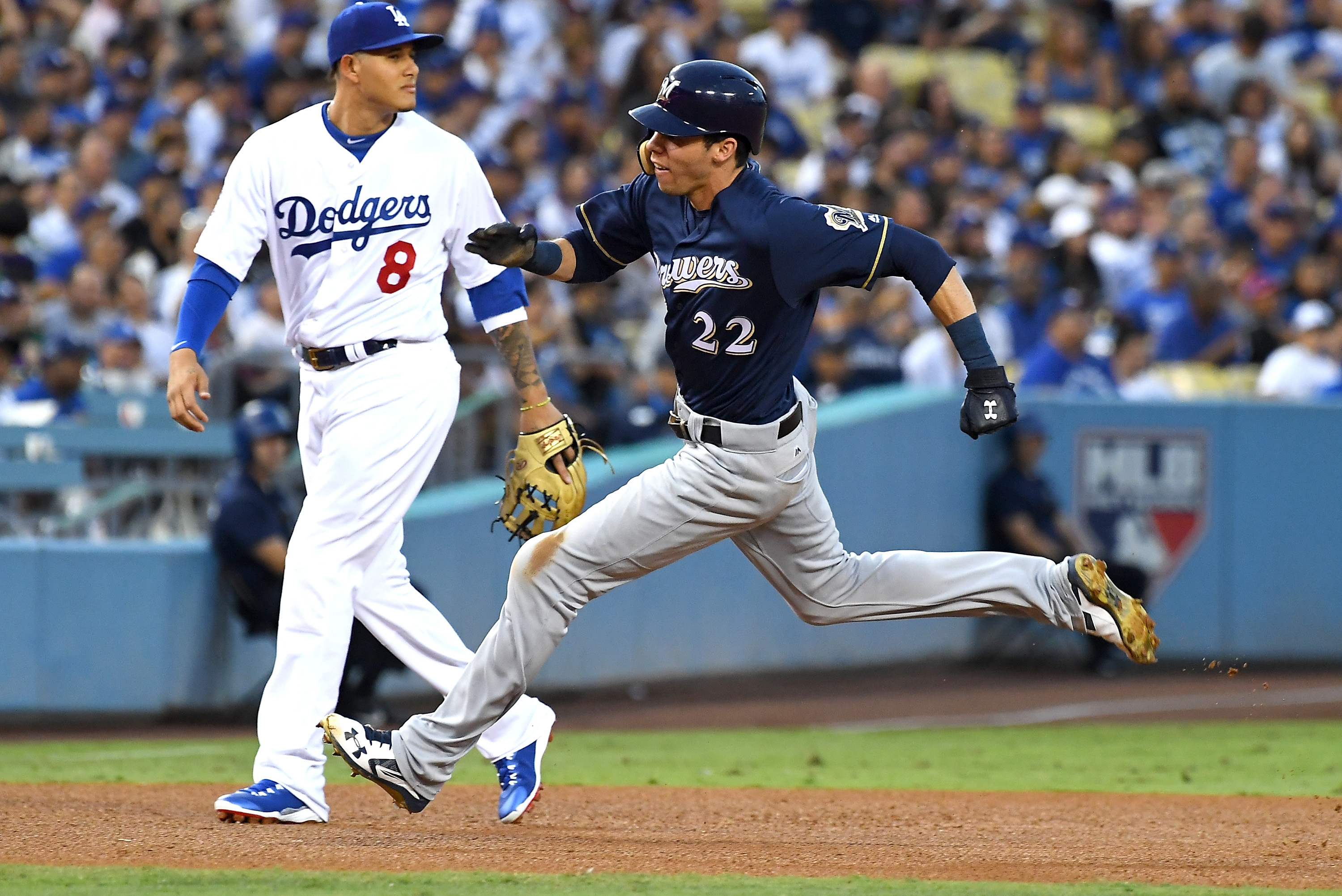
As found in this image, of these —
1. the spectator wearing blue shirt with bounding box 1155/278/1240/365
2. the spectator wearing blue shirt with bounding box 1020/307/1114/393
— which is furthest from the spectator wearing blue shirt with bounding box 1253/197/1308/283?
the spectator wearing blue shirt with bounding box 1020/307/1114/393

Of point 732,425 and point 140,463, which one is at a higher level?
point 732,425

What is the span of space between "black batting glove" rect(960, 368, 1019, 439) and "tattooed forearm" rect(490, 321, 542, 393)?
4.34ft

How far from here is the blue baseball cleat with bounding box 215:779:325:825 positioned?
5008 millimetres

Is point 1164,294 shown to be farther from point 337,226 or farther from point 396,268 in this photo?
point 337,226

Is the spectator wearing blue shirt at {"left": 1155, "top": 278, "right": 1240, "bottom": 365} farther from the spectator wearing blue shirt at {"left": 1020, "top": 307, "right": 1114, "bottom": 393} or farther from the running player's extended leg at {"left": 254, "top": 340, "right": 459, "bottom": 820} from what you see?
the running player's extended leg at {"left": 254, "top": 340, "right": 459, "bottom": 820}

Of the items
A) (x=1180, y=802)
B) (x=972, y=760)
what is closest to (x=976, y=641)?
(x=972, y=760)

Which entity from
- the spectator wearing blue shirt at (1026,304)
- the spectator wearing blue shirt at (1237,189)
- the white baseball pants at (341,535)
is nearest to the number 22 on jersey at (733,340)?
the white baseball pants at (341,535)

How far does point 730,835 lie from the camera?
524 cm

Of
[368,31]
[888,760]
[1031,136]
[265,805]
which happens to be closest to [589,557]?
[265,805]

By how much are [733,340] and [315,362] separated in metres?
1.24

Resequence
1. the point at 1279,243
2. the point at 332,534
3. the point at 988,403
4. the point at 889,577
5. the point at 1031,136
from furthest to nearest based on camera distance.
A: the point at 1031,136 < the point at 1279,243 < the point at 332,534 < the point at 889,577 < the point at 988,403

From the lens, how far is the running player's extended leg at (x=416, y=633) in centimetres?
523

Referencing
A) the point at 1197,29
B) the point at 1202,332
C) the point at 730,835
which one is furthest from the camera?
the point at 1197,29

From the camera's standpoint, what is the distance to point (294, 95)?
12.0 m
